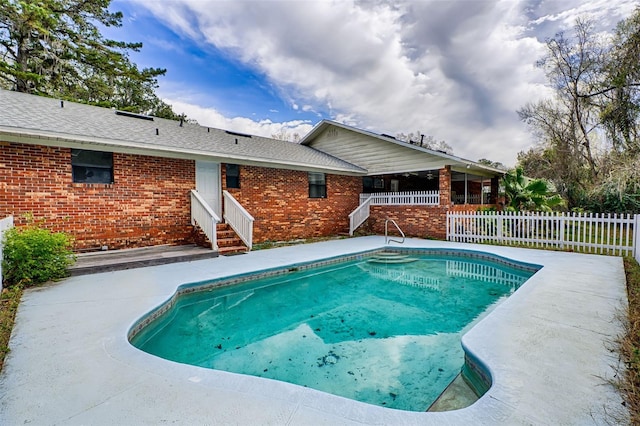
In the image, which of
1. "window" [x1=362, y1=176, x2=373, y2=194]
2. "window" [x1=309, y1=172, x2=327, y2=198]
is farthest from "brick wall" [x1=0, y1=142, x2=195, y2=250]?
"window" [x1=362, y1=176, x2=373, y2=194]

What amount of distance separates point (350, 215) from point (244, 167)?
5.26 m

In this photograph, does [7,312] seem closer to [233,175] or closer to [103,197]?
[103,197]

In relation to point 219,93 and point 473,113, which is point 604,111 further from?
point 219,93

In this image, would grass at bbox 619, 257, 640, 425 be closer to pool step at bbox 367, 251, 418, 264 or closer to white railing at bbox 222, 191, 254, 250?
pool step at bbox 367, 251, 418, 264

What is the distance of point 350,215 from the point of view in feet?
43.9

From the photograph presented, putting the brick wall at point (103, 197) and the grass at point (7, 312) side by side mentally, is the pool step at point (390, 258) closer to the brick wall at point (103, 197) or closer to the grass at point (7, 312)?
the brick wall at point (103, 197)

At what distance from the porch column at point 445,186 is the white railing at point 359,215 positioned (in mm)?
3375

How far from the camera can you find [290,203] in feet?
39.4

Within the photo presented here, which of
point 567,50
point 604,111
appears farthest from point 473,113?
point 567,50

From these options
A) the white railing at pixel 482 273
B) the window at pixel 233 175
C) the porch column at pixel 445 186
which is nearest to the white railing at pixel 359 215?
the porch column at pixel 445 186

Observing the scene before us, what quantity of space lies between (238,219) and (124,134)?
12.8ft

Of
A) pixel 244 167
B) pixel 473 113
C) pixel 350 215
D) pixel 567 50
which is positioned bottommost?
pixel 350 215

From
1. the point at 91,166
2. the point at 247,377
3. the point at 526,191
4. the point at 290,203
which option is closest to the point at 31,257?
the point at 91,166

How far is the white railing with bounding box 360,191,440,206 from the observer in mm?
12289
